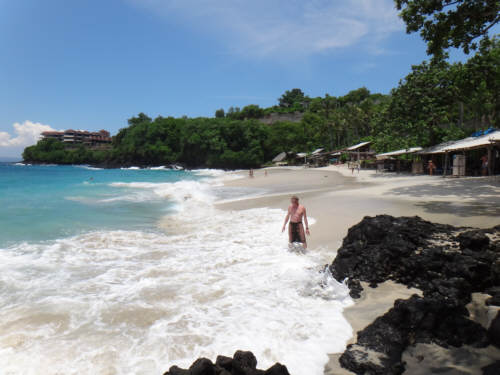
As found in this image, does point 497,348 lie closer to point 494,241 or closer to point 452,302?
point 452,302

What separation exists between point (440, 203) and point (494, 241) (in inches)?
230

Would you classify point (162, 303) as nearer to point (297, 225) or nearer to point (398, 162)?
point (297, 225)

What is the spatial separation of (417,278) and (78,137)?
160m

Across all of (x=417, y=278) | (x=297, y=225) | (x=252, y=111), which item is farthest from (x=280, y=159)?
(x=417, y=278)

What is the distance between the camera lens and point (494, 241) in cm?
498

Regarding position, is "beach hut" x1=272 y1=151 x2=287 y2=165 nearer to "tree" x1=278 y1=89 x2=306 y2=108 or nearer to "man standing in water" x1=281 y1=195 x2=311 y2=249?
"tree" x1=278 y1=89 x2=306 y2=108

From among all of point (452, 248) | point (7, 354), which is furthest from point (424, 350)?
point (7, 354)

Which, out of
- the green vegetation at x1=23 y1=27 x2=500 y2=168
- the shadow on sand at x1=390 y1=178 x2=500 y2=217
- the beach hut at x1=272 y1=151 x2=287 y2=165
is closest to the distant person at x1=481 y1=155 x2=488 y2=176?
the green vegetation at x1=23 y1=27 x2=500 y2=168

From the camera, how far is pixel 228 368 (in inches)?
107

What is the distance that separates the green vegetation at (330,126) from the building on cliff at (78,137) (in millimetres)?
11106

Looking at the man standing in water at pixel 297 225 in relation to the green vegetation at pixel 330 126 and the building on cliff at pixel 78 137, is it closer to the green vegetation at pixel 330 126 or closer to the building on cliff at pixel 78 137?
the green vegetation at pixel 330 126

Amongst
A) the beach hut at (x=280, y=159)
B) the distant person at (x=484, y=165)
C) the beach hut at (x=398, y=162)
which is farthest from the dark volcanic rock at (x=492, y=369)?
the beach hut at (x=280, y=159)

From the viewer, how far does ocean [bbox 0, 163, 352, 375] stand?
3602mm

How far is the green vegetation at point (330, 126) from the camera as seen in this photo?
24.5 m
